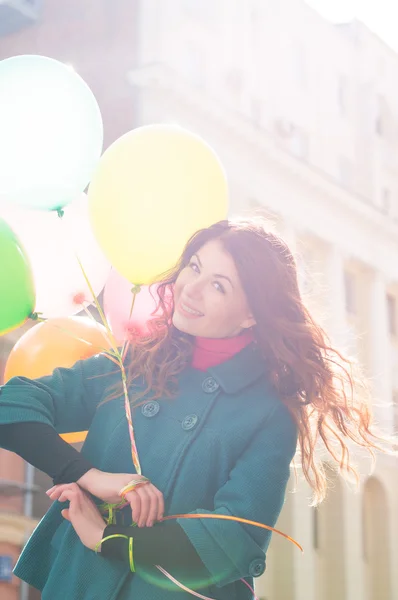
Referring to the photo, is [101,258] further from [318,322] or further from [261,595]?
[261,595]

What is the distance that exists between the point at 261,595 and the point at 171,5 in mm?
7737

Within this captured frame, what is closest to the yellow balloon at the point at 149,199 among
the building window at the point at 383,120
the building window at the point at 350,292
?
the building window at the point at 350,292

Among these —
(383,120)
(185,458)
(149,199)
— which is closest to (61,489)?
(185,458)

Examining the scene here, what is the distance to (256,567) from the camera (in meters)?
2.13

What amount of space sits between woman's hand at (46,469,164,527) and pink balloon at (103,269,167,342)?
795 mm

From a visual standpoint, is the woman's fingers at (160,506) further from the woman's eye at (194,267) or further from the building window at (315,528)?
the building window at (315,528)

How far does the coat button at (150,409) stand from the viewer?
230cm

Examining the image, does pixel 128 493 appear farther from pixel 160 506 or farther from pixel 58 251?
pixel 58 251

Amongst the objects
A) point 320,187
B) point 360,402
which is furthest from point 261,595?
point 360,402

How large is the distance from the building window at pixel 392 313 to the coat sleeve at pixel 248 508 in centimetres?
1397

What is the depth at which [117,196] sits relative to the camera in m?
2.80

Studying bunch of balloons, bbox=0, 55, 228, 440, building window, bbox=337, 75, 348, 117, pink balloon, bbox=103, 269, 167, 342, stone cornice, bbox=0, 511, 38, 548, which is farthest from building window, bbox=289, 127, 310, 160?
bunch of balloons, bbox=0, 55, 228, 440

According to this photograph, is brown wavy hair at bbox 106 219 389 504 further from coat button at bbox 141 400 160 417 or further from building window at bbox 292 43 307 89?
building window at bbox 292 43 307 89

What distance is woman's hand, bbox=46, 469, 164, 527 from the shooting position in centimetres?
209
